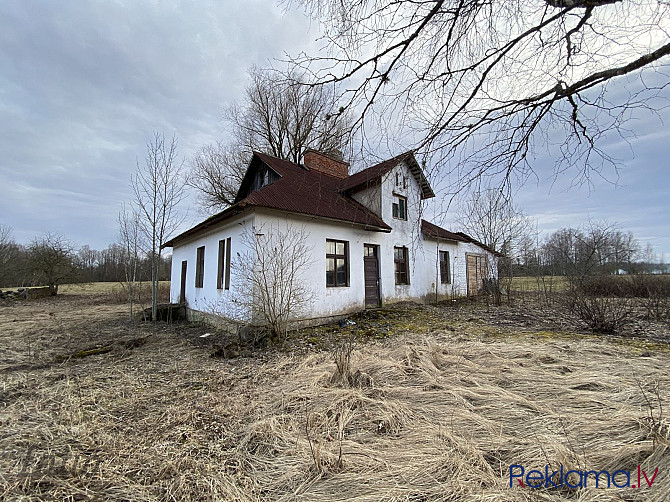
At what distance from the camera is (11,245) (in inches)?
990

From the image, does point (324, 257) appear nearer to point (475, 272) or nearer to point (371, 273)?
point (371, 273)

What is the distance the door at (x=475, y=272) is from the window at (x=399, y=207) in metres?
6.46

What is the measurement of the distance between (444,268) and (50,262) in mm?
28174

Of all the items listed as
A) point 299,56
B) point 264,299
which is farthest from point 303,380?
point 299,56

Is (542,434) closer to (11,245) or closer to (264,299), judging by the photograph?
(264,299)

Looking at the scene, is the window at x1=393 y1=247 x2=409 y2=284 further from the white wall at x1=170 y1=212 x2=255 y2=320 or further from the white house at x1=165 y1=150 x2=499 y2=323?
the white wall at x1=170 y1=212 x2=255 y2=320

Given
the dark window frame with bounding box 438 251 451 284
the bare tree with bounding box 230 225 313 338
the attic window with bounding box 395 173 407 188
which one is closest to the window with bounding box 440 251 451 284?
the dark window frame with bounding box 438 251 451 284

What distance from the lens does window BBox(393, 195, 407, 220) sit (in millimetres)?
11859

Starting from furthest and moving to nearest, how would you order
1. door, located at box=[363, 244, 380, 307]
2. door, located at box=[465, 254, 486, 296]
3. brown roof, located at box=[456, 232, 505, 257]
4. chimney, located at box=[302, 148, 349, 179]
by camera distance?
door, located at box=[465, 254, 486, 296]
brown roof, located at box=[456, 232, 505, 257]
chimney, located at box=[302, 148, 349, 179]
door, located at box=[363, 244, 380, 307]

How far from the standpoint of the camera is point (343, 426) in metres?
2.62

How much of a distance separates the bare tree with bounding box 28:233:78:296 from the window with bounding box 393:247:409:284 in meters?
25.9

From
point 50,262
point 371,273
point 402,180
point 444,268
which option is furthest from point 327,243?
point 50,262

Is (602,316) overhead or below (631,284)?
below

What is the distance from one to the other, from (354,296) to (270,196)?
172 inches
